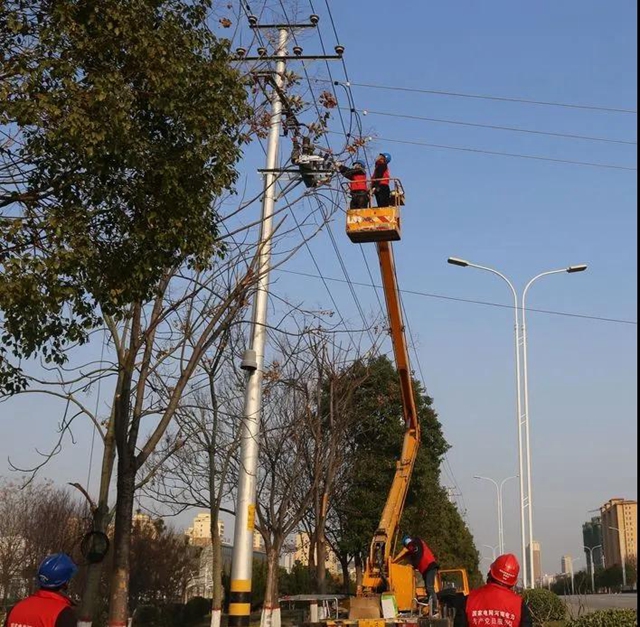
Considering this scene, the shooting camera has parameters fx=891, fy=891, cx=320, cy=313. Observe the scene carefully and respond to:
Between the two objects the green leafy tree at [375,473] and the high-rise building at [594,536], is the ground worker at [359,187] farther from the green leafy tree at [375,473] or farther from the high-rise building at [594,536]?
the high-rise building at [594,536]

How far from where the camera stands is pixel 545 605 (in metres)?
22.9

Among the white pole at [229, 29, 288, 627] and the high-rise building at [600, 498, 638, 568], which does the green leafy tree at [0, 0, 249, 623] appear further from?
the high-rise building at [600, 498, 638, 568]

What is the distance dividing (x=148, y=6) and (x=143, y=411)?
5.29 m

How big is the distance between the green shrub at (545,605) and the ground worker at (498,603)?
17.3 meters

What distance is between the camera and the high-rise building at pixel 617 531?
9781cm

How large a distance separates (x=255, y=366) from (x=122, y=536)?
3.18m

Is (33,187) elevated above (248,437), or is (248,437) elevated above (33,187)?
(33,187)

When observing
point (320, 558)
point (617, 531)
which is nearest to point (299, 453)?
point (320, 558)

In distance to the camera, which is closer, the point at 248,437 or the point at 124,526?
the point at 124,526

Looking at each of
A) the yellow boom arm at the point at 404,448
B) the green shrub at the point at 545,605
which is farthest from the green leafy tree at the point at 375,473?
the green shrub at the point at 545,605

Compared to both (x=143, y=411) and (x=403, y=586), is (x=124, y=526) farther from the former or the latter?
(x=403, y=586)

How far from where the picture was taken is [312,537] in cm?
3142

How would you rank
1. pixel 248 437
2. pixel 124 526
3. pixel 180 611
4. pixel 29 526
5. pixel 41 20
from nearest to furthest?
pixel 41 20 < pixel 124 526 < pixel 248 437 < pixel 180 611 < pixel 29 526

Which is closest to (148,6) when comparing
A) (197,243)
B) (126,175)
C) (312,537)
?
(126,175)
